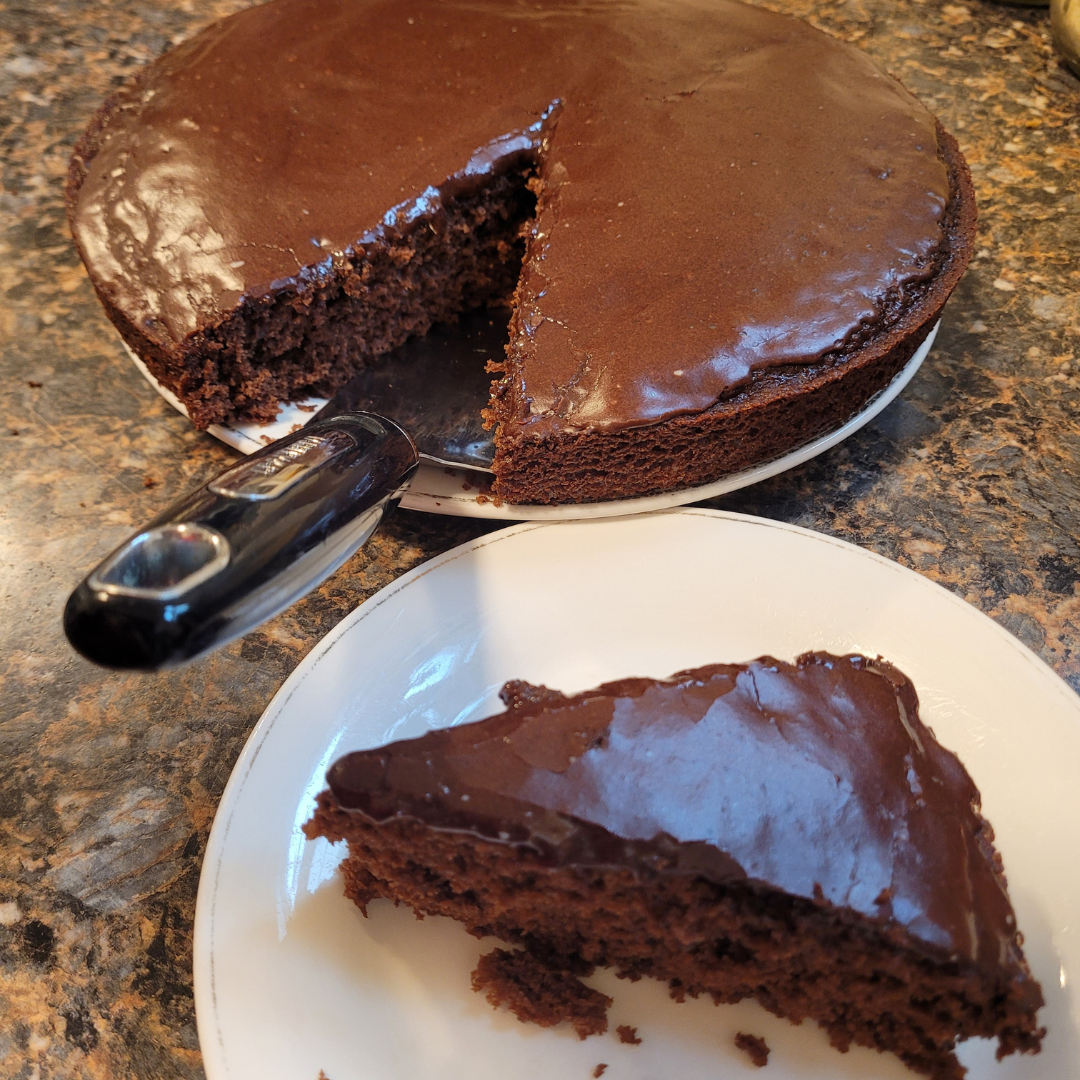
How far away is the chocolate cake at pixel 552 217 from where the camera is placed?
1871 mm

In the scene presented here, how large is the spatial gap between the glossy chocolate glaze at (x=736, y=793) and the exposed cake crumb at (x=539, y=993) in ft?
0.98

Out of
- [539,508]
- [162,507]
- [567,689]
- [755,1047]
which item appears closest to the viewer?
[755,1047]

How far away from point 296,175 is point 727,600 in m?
1.60

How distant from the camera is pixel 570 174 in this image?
2.25 m

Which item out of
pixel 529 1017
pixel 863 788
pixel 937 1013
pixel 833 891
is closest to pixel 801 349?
pixel 863 788

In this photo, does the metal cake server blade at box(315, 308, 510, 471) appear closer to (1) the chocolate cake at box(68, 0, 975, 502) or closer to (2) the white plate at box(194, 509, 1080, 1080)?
(1) the chocolate cake at box(68, 0, 975, 502)

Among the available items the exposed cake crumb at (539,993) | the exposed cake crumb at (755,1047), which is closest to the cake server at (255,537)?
the exposed cake crumb at (539,993)

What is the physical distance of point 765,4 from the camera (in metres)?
3.41

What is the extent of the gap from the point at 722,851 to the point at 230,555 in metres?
0.91

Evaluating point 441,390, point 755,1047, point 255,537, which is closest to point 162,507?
point 441,390

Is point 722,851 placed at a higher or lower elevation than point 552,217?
lower

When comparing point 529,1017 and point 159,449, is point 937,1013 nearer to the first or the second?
point 529,1017

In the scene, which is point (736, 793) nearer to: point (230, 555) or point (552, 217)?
point (230, 555)

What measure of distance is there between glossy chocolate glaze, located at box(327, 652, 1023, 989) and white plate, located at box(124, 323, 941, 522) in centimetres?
50
